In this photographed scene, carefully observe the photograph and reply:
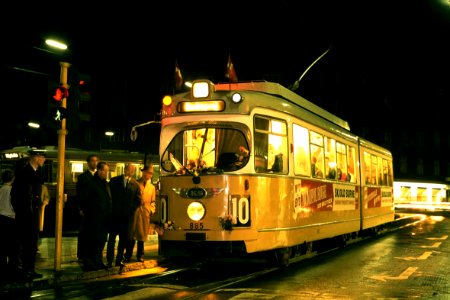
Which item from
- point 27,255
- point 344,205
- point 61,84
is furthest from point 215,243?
point 344,205

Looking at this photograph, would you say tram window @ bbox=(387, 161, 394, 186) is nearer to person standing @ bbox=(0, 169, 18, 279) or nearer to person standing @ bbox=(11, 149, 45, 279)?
person standing @ bbox=(11, 149, 45, 279)

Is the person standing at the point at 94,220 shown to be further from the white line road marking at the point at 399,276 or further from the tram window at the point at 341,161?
the tram window at the point at 341,161

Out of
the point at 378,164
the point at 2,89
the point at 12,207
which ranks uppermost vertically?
the point at 2,89

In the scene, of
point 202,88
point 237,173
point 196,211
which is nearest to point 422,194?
point 202,88

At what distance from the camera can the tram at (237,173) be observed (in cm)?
952

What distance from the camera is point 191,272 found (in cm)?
1049

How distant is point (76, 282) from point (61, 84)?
11.3ft

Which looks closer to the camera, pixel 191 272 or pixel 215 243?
pixel 215 243

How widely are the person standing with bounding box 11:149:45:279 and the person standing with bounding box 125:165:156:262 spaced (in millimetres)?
1984

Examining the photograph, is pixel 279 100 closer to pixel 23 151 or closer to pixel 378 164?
pixel 378 164

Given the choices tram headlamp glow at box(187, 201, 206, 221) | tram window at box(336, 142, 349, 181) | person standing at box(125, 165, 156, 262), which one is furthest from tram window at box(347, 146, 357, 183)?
tram headlamp glow at box(187, 201, 206, 221)

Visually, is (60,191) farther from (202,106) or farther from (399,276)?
(399,276)

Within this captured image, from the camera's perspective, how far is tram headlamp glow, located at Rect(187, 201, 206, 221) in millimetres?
9555

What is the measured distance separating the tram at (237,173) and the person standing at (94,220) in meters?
1.02
